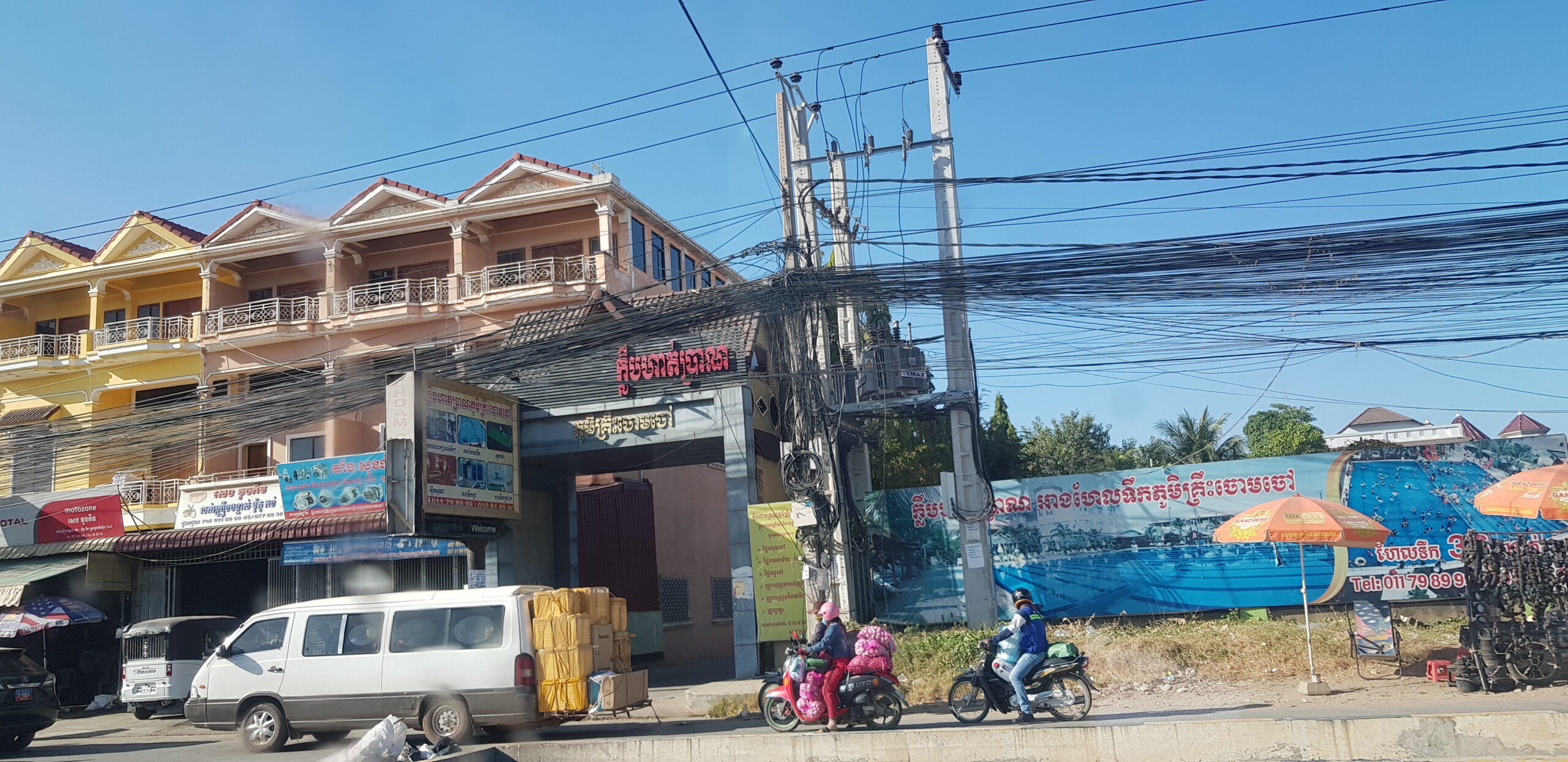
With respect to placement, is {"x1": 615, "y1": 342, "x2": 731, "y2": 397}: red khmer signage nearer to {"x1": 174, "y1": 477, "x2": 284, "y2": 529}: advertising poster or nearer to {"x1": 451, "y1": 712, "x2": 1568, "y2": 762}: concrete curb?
{"x1": 174, "y1": 477, "x2": 284, "y2": 529}: advertising poster

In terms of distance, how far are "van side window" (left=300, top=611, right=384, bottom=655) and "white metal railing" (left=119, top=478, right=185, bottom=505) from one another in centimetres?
1507

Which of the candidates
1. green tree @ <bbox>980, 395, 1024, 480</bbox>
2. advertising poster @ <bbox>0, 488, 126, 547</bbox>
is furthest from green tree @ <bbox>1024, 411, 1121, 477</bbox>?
advertising poster @ <bbox>0, 488, 126, 547</bbox>

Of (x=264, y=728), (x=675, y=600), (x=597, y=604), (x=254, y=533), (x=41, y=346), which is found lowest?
(x=264, y=728)

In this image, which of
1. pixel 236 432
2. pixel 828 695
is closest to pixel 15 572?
pixel 236 432

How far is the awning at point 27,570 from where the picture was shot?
20828 millimetres

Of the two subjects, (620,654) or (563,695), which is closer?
(563,695)

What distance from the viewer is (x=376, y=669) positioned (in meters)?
12.3

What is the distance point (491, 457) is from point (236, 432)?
5866 mm

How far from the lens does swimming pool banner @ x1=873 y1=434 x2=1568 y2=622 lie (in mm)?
17078

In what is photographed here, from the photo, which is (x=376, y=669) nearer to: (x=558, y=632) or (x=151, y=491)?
(x=558, y=632)

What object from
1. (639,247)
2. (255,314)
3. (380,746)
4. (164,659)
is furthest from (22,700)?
(639,247)

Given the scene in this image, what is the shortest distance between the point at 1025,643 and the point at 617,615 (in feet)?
16.4

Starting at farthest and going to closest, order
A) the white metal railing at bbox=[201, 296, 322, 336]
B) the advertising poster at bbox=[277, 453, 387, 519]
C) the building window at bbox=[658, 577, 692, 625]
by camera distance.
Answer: the white metal railing at bbox=[201, 296, 322, 336], the building window at bbox=[658, 577, 692, 625], the advertising poster at bbox=[277, 453, 387, 519]

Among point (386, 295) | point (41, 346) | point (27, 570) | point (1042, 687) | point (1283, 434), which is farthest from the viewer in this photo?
point (1283, 434)
